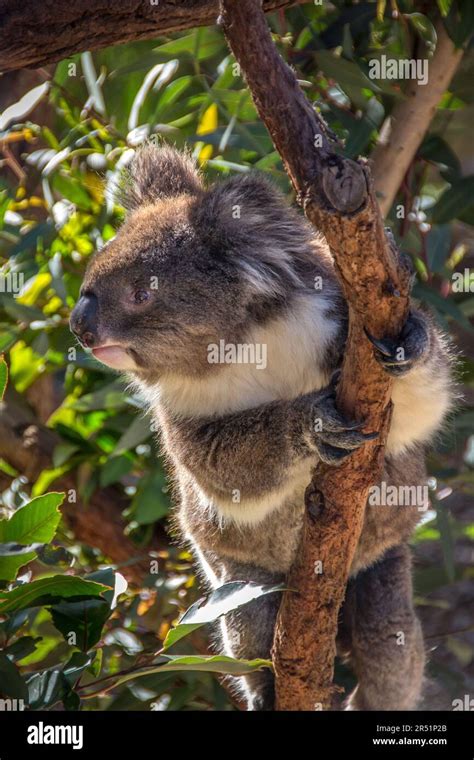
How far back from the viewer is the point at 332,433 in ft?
7.83

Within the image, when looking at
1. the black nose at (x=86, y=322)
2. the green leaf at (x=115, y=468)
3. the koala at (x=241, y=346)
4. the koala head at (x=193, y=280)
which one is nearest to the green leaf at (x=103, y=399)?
the green leaf at (x=115, y=468)

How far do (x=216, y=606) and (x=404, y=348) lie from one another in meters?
0.74

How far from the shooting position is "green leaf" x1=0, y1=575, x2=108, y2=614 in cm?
252

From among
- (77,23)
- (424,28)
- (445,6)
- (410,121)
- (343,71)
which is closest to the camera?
(77,23)

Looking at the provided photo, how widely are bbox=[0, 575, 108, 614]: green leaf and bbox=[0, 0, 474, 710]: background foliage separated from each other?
881 mm

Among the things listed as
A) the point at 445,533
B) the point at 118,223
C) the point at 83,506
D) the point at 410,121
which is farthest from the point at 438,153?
the point at 83,506

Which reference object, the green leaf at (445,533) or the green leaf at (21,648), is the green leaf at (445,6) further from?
the green leaf at (21,648)

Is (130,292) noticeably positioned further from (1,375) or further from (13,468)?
(13,468)

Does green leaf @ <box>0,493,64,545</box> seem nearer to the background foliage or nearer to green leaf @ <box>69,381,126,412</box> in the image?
the background foliage

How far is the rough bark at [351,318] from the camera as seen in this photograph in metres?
1.97

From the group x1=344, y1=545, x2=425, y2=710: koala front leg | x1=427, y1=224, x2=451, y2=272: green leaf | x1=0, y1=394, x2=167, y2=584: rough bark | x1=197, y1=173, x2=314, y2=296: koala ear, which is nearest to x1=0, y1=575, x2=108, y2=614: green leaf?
x1=197, y1=173, x2=314, y2=296: koala ear

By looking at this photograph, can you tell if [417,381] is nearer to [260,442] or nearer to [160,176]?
[260,442]

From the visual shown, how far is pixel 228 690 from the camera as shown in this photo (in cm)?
378

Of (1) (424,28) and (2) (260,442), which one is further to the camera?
(1) (424,28)
